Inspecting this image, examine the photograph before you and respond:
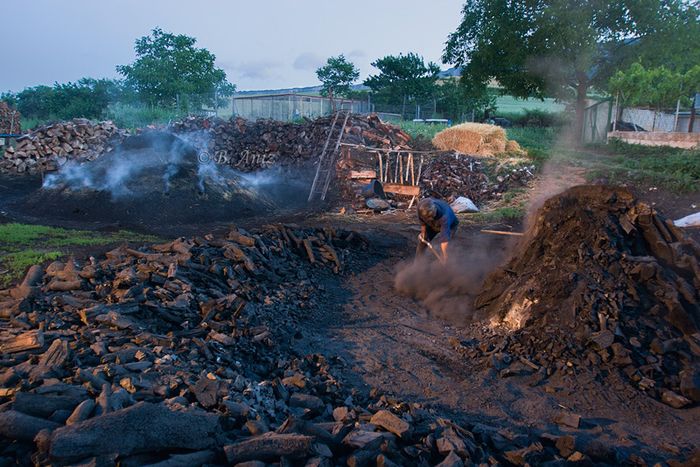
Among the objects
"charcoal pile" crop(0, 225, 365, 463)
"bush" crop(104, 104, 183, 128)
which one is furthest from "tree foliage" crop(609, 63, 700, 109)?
"bush" crop(104, 104, 183, 128)

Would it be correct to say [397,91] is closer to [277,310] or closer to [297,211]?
[297,211]

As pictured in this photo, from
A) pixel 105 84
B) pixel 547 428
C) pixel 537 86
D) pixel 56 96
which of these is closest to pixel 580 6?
pixel 537 86

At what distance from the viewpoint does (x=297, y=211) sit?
14.8 metres

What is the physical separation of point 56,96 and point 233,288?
31.9 m

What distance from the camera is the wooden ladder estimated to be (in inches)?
651

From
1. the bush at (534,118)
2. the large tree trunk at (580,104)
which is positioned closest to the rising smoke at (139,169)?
the large tree trunk at (580,104)

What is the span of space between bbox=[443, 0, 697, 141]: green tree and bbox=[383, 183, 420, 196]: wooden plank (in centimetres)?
1233

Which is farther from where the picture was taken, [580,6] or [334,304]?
[580,6]

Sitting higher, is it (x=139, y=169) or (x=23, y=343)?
(x=139, y=169)

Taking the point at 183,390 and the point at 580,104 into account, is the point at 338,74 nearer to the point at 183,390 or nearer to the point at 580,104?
the point at 580,104

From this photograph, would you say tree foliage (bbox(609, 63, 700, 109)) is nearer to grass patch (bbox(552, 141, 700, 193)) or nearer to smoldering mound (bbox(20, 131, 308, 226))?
grass patch (bbox(552, 141, 700, 193))

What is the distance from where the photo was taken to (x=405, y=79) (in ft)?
118

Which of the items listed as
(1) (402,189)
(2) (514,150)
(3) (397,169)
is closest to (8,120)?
(3) (397,169)

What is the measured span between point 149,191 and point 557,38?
60.8 feet
